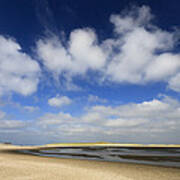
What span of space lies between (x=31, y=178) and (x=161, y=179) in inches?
416

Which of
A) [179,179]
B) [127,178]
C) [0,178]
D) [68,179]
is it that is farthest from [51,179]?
[179,179]

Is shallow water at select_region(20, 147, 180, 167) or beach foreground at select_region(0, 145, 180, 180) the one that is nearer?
beach foreground at select_region(0, 145, 180, 180)

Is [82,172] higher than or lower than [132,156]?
lower

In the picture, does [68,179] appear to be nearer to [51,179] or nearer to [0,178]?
[51,179]

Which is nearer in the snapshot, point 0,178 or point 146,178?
point 0,178

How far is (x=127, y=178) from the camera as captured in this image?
46.1 feet

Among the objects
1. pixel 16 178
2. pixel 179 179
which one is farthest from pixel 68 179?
pixel 179 179

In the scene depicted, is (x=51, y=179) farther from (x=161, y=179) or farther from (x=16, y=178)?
(x=161, y=179)

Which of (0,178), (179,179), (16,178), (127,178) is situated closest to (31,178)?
(16,178)

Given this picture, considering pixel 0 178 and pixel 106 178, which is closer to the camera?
pixel 0 178

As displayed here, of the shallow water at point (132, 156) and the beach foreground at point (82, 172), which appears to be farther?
the shallow water at point (132, 156)

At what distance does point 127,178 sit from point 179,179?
427 cm

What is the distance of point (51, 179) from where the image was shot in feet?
43.4

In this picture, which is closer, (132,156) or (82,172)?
(82,172)
